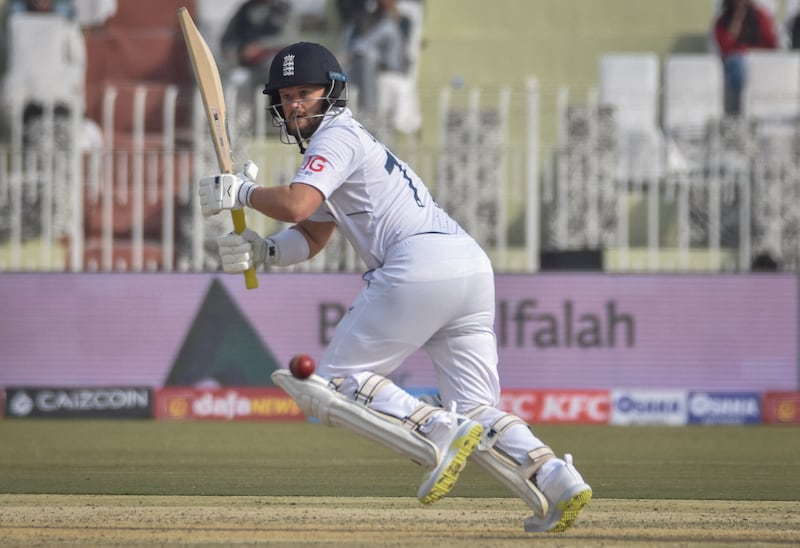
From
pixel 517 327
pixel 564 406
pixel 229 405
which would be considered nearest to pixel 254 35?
pixel 229 405

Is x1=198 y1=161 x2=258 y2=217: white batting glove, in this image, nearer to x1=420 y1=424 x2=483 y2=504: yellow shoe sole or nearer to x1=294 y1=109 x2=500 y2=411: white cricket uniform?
x1=294 y1=109 x2=500 y2=411: white cricket uniform

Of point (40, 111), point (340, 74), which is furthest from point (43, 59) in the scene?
point (340, 74)

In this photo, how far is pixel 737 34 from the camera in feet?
50.6

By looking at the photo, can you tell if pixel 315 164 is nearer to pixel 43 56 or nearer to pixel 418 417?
pixel 418 417

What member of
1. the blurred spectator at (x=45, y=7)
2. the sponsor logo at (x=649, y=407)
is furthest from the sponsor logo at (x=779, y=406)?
the blurred spectator at (x=45, y=7)

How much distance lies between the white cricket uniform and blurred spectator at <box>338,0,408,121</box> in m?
8.92

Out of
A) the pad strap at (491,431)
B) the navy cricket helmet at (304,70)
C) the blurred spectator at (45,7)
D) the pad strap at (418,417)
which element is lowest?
the pad strap at (491,431)

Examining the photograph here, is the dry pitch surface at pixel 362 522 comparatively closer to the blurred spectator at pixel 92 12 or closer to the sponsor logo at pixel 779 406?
the sponsor logo at pixel 779 406

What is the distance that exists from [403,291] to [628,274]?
7.67m

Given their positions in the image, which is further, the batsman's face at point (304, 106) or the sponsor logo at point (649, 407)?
the sponsor logo at point (649, 407)

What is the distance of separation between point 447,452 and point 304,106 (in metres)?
1.29

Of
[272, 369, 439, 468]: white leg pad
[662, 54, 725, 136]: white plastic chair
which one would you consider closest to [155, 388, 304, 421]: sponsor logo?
[662, 54, 725, 136]: white plastic chair

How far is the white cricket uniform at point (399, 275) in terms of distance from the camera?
504 cm

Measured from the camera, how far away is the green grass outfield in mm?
7238
